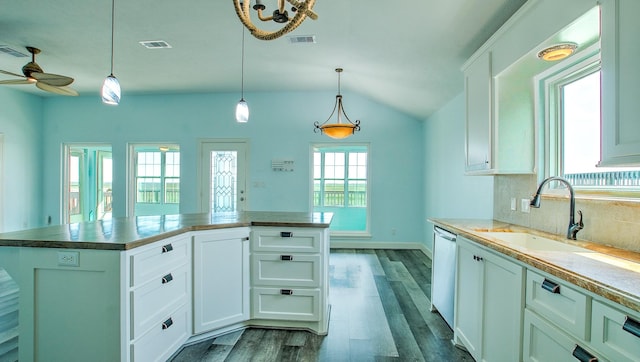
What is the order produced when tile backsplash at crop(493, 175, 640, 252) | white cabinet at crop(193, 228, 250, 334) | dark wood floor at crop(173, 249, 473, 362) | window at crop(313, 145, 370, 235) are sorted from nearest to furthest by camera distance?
tile backsplash at crop(493, 175, 640, 252), dark wood floor at crop(173, 249, 473, 362), white cabinet at crop(193, 228, 250, 334), window at crop(313, 145, 370, 235)

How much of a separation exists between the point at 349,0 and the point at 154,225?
7.76 feet

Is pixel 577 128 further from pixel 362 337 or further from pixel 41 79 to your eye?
pixel 41 79

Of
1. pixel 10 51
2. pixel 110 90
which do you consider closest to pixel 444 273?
pixel 110 90

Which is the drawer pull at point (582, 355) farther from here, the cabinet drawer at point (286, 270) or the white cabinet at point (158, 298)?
the white cabinet at point (158, 298)

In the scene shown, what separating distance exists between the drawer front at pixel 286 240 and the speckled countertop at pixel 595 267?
1.19 metres

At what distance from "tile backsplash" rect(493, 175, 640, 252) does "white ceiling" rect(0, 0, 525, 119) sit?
131 cm

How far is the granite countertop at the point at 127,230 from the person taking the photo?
5.47 feet

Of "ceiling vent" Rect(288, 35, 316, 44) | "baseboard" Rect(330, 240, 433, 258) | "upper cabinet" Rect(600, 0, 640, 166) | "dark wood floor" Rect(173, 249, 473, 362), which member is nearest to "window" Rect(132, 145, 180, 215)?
"baseboard" Rect(330, 240, 433, 258)

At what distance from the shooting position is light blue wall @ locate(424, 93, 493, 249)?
341 cm

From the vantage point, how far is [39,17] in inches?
118

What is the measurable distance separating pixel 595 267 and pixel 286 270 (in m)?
1.90

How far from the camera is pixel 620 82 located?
1.22 meters

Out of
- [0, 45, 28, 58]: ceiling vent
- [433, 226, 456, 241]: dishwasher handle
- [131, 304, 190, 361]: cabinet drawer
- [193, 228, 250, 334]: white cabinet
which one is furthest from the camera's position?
[0, 45, 28, 58]: ceiling vent

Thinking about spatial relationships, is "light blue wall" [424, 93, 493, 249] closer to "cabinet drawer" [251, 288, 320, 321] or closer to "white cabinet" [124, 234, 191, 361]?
"cabinet drawer" [251, 288, 320, 321]
